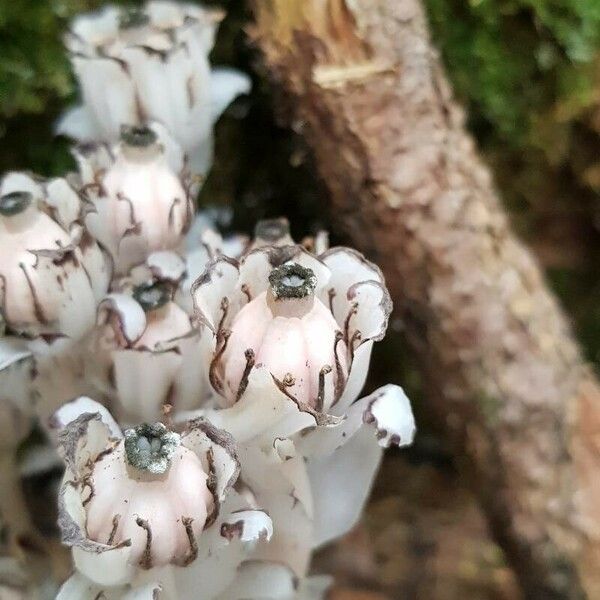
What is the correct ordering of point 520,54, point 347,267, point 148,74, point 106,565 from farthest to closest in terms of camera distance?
point 520,54
point 148,74
point 347,267
point 106,565

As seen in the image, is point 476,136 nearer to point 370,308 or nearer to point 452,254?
point 452,254

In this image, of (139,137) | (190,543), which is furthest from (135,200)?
(190,543)

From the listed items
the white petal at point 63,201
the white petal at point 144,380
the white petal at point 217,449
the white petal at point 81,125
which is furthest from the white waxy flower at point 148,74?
the white petal at point 217,449

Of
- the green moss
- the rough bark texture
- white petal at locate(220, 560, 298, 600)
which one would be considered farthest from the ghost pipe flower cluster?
the green moss

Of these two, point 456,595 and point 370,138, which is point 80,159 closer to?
point 370,138

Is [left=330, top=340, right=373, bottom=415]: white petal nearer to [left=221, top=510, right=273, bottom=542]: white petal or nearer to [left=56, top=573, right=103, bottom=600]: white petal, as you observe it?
[left=221, top=510, right=273, bottom=542]: white petal

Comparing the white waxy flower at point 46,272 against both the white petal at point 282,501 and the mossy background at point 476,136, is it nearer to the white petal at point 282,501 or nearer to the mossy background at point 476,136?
the white petal at point 282,501

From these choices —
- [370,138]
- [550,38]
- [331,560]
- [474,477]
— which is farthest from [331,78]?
[331,560]
